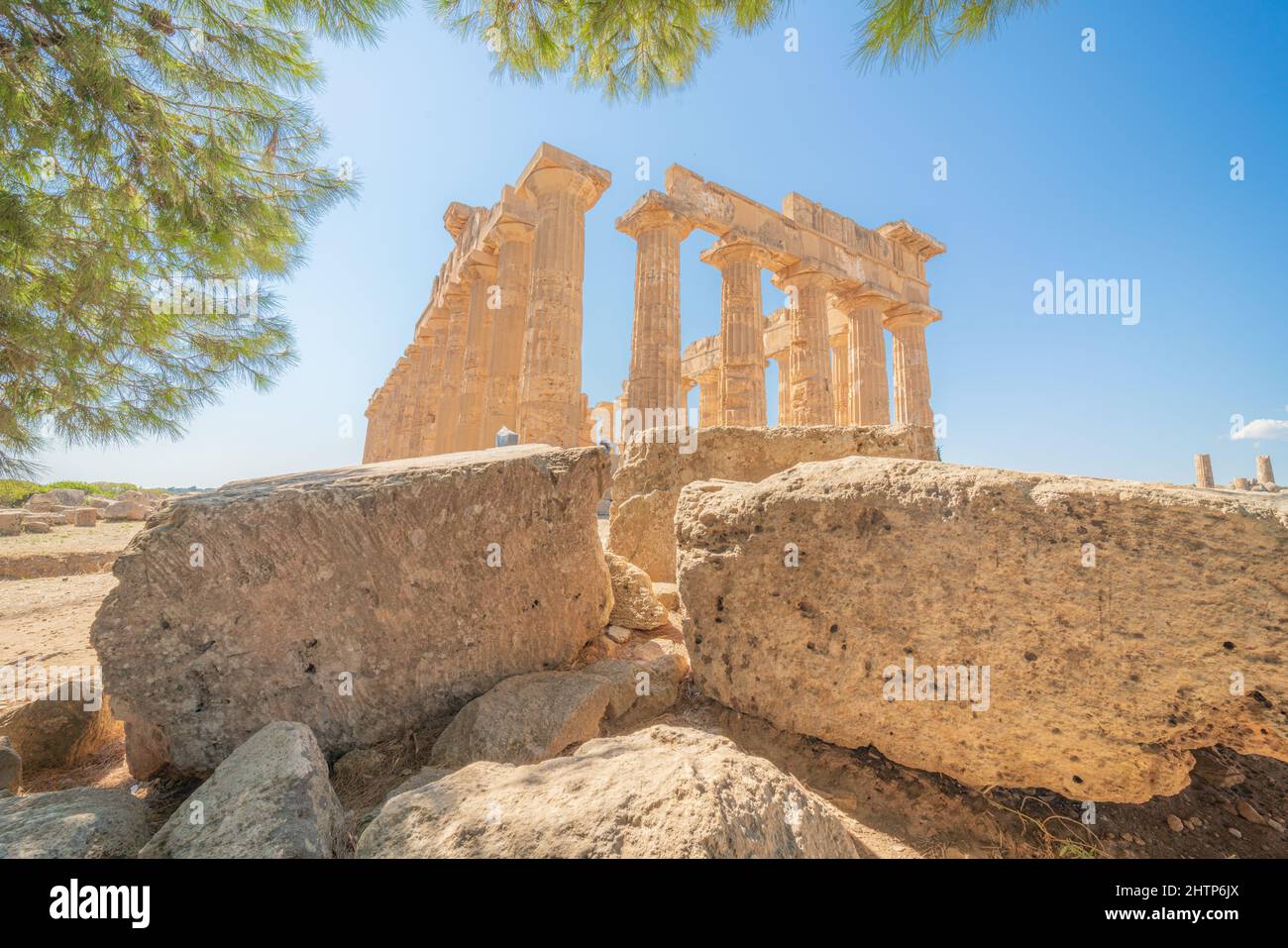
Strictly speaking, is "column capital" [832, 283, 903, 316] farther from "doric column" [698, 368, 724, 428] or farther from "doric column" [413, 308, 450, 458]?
"doric column" [413, 308, 450, 458]

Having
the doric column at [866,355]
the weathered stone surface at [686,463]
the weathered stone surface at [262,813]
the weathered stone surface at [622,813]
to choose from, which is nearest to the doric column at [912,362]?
the doric column at [866,355]

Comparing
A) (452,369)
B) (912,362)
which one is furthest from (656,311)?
(912,362)

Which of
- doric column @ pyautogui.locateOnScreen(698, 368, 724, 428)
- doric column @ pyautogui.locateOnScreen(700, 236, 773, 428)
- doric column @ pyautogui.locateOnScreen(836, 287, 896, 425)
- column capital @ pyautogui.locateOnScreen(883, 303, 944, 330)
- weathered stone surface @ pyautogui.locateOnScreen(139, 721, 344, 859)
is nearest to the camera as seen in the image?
weathered stone surface @ pyautogui.locateOnScreen(139, 721, 344, 859)

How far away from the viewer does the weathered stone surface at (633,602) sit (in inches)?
111

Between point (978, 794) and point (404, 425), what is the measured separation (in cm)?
1636

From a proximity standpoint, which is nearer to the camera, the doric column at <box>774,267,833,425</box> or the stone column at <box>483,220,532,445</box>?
the stone column at <box>483,220,532,445</box>

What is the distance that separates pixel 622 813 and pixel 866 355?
12577mm

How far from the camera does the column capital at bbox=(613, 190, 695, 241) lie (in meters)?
9.40

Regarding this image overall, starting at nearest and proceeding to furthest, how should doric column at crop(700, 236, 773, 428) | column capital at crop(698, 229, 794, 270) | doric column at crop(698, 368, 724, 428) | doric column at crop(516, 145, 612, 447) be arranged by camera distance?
doric column at crop(516, 145, 612, 447) → doric column at crop(700, 236, 773, 428) → column capital at crop(698, 229, 794, 270) → doric column at crop(698, 368, 724, 428)

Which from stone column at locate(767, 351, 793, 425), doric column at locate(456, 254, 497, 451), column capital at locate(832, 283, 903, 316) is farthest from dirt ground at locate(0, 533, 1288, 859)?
stone column at locate(767, 351, 793, 425)

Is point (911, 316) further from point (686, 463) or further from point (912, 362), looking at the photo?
point (686, 463)

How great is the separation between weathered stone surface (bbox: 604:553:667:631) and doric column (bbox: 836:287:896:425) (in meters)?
10.1
